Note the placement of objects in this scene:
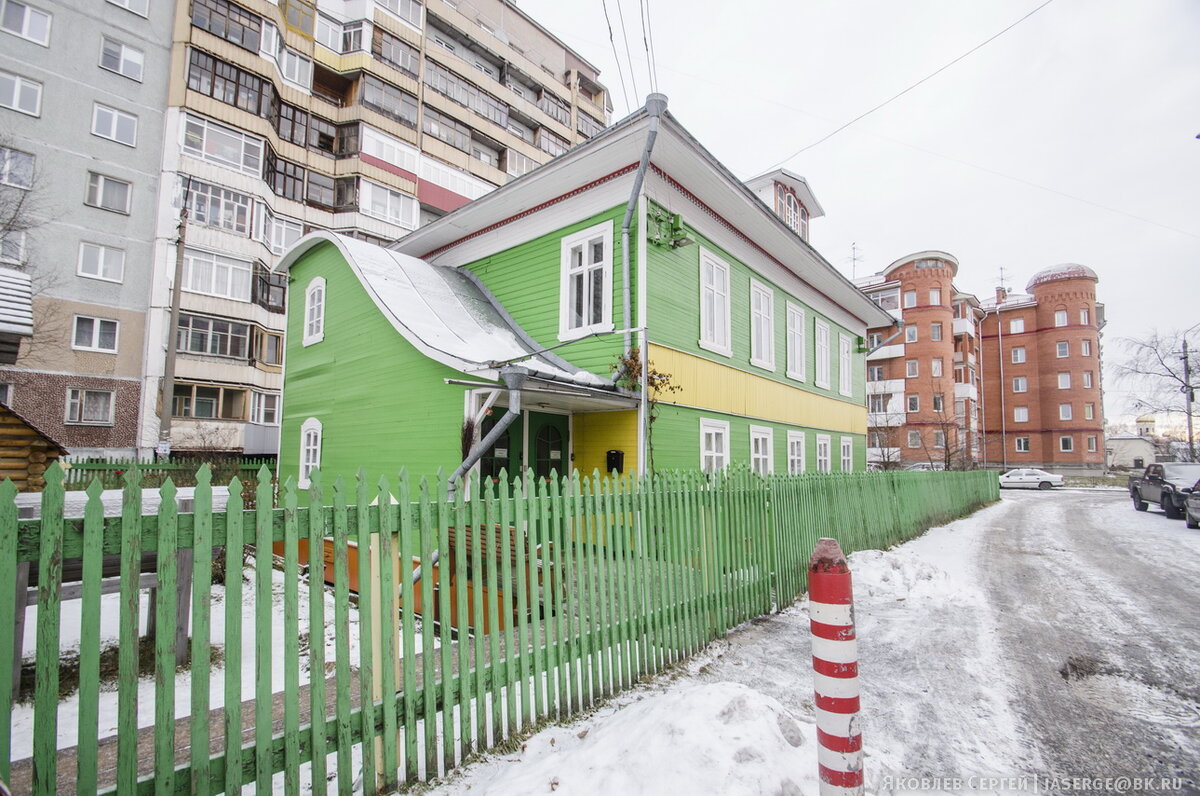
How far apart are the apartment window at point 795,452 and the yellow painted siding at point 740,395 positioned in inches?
14.0

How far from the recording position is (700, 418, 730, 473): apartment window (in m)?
11.1

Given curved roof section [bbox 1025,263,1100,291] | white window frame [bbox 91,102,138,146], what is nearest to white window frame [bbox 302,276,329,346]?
white window frame [bbox 91,102,138,146]

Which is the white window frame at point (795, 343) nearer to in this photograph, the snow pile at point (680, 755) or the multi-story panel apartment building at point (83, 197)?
the snow pile at point (680, 755)

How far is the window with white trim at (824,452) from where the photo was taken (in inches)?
Result: 665

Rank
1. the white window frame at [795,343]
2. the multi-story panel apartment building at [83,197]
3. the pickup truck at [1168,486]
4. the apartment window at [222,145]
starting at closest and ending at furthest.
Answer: the white window frame at [795,343]
the pickup truck at [1168,486]
the multi-story panel apartment building at [83,197]
the apartment window at [222,145]

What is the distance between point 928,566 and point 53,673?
9.31 metres

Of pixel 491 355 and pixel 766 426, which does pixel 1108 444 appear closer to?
pixel 766 426

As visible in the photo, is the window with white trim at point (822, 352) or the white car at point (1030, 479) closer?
the window with white trim at point (822, 352)

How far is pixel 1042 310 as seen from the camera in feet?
154

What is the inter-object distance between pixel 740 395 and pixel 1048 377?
156ft

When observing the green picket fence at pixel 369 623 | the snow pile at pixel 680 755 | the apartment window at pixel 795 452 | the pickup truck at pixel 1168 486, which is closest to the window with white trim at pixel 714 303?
the apartment window at pixel 795 452

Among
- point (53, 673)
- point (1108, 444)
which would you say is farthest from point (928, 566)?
point (1108, 444)

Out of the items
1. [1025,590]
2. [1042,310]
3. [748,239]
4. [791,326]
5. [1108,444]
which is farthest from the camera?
[1108,444]

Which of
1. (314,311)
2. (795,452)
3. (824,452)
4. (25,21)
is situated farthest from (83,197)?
(824,452)
